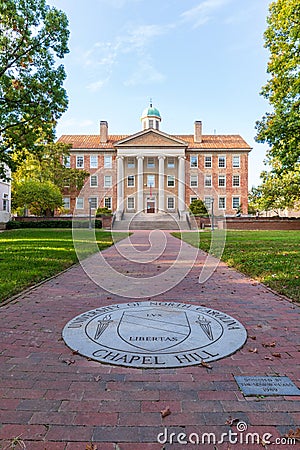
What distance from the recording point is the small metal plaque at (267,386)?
246 centimetres

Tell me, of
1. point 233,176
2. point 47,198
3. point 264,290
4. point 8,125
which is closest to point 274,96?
point 8,125

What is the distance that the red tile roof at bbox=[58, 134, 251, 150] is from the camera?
51.2 meters

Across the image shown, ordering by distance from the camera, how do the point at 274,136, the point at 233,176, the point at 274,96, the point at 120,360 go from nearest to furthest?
the point at 120,360 → the point at 274,136 → the point at 274,96 → the point at 233,176

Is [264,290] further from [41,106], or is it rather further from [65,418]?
[41,106]

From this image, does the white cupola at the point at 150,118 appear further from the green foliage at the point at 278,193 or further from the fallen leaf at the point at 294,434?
the fallen leaf at the point at 294,434

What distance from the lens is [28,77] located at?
583 inches

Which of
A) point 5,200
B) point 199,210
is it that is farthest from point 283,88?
point 5,200

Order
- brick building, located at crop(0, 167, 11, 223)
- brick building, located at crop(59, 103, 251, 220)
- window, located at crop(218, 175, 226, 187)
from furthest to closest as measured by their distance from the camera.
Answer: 1. window, located at crop(218, 175, 226, 187)
2. brick building, located at crop(59, 103, 251, 220)
3. brick building, located at crop(0, 167, 11, 223)

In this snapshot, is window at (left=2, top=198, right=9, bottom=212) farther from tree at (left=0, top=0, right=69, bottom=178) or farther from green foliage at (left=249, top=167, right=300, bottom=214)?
green foliage at (left=249, top=167, right=300, bottom=214)

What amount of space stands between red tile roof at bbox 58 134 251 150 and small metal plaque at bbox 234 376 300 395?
162 feet

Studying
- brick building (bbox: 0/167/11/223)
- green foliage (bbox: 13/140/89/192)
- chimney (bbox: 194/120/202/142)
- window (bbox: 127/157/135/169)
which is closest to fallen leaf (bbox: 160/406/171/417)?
brick building (bbox: 0/167/11/223)

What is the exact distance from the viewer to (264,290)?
5961 millimetres

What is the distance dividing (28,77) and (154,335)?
47.6 ft

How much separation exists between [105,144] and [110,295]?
4912cm
